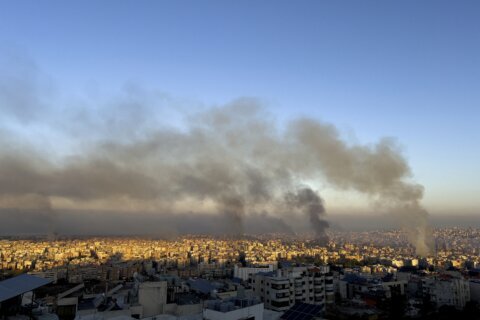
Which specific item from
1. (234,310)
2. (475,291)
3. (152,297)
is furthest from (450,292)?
(152,297)

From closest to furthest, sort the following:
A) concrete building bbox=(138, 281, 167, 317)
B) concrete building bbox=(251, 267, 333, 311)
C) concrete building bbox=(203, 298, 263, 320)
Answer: concrete building bbox=(203, 298, 263, 320)
concrete building bbox=(138, 281, 167, 317)
concrete building bbox=(251, 267, 333, 311)

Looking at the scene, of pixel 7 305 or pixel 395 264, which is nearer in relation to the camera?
pixel 7 305

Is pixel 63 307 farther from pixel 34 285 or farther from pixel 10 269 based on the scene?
pixel 10 269

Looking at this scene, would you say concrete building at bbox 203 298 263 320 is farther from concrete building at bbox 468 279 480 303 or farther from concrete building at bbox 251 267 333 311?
concrete building at bbox 468 279 480 303

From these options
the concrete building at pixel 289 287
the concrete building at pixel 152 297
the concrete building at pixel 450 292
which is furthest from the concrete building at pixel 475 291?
the concrete building at pixel 152 297

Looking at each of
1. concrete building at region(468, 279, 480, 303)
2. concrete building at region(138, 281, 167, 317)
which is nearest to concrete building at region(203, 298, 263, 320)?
concrete building at region(138, 281, 167, 317)

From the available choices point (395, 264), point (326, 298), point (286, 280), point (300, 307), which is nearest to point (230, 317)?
point (300, 307)

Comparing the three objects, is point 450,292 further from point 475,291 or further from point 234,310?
point 234,310

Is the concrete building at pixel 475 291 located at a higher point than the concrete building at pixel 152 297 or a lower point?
lower

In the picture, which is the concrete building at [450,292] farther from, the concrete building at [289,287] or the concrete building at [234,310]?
the concrete building at [234,310]
